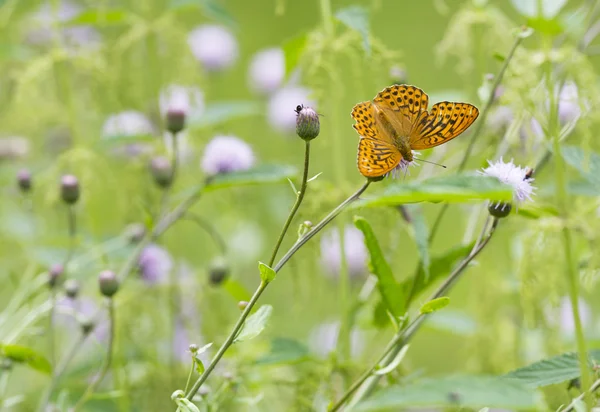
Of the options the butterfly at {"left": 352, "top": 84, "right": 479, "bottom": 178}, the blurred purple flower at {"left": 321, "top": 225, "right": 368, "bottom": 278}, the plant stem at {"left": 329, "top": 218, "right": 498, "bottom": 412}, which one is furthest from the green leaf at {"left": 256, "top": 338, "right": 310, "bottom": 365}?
the blurred purple flower at {"left": 321, "top": 225, "right": 368, "bottom": 278}

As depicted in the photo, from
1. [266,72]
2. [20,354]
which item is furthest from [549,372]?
[266,72]

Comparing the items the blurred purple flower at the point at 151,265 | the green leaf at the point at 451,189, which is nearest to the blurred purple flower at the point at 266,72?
the blurred purple flower at the point at 151,265

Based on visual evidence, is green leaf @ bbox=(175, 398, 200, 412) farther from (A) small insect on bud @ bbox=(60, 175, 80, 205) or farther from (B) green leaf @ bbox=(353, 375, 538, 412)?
(A) small insect on bud @ bbox=(60, 175, 80, 205)

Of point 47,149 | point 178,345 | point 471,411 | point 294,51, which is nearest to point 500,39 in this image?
point 294,51

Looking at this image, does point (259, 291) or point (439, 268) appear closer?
point (259, 291)

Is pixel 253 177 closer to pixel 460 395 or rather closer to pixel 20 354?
pixel 20 354
